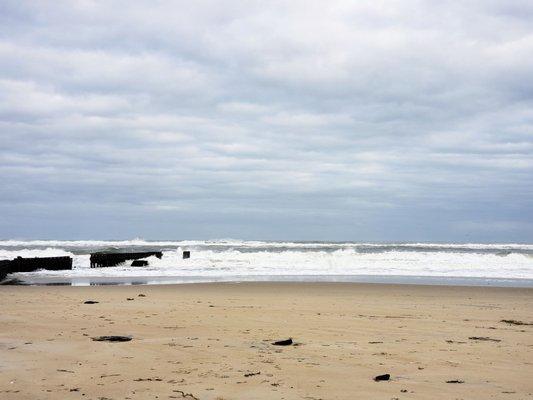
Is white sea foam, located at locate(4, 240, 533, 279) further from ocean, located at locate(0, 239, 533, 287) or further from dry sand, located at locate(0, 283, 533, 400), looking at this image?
dry sand, located at locate(0, 283, 533, 400)

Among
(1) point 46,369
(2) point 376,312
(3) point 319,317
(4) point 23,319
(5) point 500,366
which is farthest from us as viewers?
(2) point 376,312

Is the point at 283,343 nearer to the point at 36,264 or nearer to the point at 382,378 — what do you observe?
the point at 382,378

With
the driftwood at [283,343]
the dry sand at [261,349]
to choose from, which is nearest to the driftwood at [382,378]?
the dry sand at [261,349]

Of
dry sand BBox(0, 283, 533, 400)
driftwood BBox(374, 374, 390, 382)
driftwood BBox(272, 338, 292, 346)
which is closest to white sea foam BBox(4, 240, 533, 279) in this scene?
dry sand BBox(0, 283, 533, 400)

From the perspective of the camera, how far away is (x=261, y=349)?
7.64 meters

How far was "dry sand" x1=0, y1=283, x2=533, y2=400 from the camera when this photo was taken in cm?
560

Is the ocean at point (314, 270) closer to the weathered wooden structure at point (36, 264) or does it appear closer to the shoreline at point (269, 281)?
the shoreline at point (269, 281)

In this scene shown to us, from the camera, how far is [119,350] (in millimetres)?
7391

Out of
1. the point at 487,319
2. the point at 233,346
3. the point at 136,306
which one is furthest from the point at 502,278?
the point at 233,346

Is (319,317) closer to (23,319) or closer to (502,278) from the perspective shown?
(23,319)

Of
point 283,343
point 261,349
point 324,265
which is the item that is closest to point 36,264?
point 324,265

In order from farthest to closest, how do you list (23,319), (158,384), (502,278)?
(502,278), (23,319), (158,384)

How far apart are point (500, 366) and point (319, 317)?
4706 mm

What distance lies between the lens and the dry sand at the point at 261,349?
221 inches
